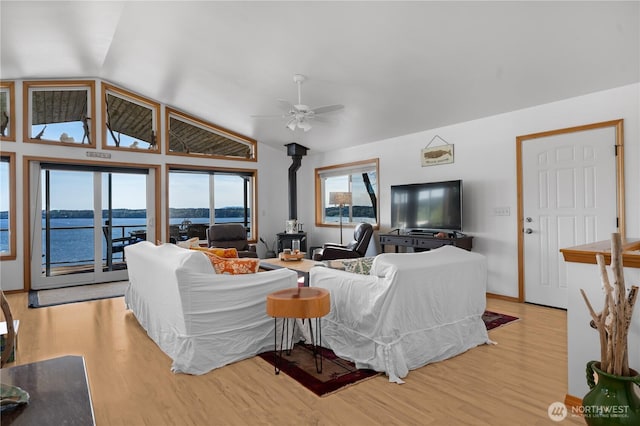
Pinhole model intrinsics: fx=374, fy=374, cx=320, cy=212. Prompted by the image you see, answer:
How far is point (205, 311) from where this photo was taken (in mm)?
2729

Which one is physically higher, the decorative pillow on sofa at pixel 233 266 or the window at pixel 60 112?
the window at pixel 60 112

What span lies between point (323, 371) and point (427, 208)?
3.31m

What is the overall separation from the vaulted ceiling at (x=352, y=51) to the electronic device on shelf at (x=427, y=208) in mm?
931

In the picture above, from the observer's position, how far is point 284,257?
4891mm

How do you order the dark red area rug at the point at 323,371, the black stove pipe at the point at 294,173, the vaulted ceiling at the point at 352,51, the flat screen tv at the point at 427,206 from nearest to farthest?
the dark red area rug at the point at 323,371
the vaulted ceiling at the point at 352,51
the flat screen tv at the point at 427,206
the black stove pipe at the point at 294,173

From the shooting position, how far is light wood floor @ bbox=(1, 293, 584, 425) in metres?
2.06

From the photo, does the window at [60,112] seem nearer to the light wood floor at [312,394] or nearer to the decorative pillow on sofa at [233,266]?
the light wood floor at [312,394]

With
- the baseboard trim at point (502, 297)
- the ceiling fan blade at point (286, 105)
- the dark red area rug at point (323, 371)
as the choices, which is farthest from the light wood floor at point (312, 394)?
the ceiling fan blade at point (286, 105)

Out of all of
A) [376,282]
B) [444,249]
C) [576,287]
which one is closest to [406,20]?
[444,249]

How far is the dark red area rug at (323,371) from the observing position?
7.94 ft

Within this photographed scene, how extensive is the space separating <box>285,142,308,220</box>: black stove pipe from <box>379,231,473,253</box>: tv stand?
252 centimetres

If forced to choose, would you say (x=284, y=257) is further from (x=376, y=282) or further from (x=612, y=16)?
(x=612, y=16)

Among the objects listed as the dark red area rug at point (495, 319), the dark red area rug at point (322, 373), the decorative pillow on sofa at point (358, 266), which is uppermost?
the decorative pillow on sofa at point (358, 266)

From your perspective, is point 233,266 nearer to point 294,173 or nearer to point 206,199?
point 206,199
